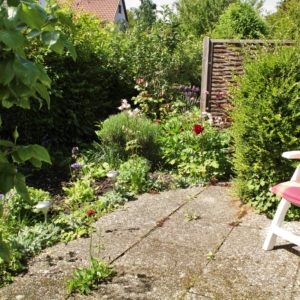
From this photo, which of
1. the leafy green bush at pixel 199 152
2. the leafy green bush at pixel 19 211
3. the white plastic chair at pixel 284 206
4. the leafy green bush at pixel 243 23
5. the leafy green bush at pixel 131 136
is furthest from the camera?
the leafy green bush at pixel 243 23

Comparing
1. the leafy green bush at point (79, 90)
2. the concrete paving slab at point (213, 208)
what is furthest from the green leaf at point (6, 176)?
the leafy green bush at point (79, 90)

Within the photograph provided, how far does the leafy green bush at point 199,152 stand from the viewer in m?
5.32

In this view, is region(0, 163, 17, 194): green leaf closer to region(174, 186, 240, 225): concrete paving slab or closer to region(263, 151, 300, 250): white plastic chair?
region(263, 151, 300, 250): white plastic chair

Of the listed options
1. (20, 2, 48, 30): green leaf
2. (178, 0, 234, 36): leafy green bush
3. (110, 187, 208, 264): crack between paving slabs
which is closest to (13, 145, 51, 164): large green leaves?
(20, 2, 48, 30): green leaf

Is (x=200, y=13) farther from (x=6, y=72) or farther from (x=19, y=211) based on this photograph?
(x=6, y=72)

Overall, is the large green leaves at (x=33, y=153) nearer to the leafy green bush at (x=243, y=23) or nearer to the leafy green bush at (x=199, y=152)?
the leafy green bush at (x=199, y=152)

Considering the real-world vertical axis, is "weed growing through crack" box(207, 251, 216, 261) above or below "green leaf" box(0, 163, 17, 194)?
below

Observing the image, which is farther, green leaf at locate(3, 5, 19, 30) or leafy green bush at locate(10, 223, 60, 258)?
leafy green bush at locate(10, 223, 60, 258)

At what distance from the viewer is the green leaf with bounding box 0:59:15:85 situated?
39.1 inches

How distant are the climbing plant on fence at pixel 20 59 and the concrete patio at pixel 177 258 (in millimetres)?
1759

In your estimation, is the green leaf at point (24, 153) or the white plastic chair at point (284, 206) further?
the white plastic chair at point (284, 206)

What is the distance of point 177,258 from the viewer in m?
3.25

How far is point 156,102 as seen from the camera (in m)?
7.07

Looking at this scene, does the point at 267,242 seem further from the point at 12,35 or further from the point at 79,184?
the point at 12,35
